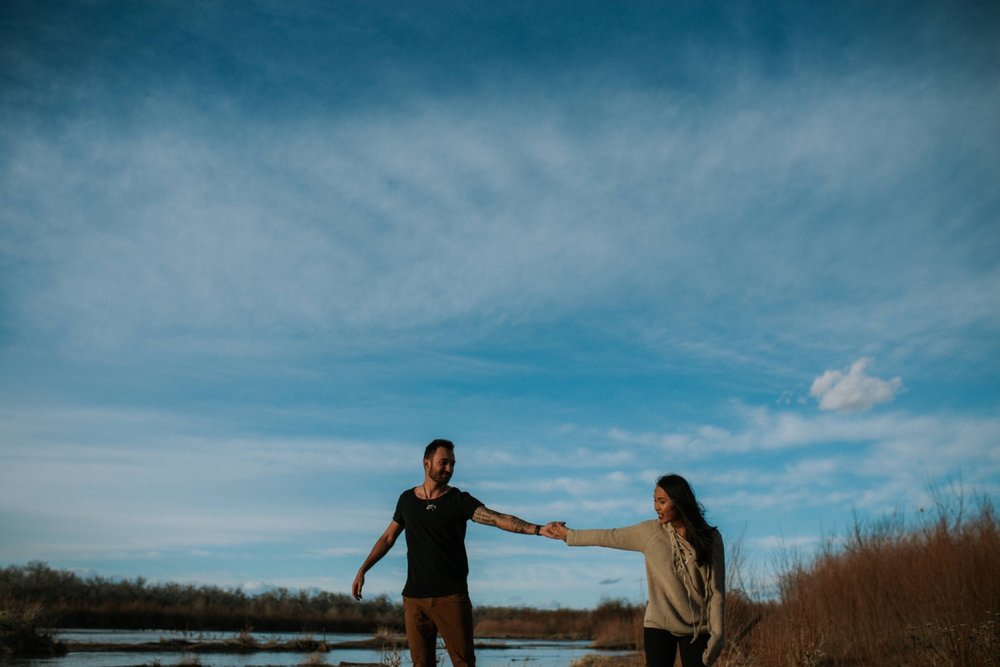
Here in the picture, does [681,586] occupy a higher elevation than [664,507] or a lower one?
lower

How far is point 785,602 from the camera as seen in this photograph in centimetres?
1273

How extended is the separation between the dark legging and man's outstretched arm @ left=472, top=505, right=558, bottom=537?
1109mm

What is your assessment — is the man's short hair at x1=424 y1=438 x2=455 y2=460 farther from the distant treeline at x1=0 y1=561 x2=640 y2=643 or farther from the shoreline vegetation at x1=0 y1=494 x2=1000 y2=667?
the distant treeline at x1=0 y1=561 x2=640 y2=643

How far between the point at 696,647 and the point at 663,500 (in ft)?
2.92

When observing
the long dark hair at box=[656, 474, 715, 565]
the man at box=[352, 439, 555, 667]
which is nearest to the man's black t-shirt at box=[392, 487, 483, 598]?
the man at box=[352, 439, 555, 667]

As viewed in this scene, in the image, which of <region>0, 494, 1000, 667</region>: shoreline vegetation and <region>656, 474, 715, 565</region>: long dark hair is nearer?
<region>656, 474, 715, 565</region>: long dark hair

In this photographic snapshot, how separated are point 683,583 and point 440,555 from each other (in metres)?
1.80

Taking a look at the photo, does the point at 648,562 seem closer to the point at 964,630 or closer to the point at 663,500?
the point at 663,500

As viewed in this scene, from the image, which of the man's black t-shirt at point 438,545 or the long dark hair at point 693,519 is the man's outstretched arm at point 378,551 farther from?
the long dark hair at point 693,519

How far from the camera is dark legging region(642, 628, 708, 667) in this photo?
4734 mm

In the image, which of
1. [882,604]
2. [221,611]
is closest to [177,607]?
[221,611]

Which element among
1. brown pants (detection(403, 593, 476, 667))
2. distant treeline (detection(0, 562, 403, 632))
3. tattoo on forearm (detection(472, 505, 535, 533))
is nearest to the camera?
brown pants (detection(403, 593, 476, 667))

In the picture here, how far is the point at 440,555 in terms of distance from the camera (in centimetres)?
570

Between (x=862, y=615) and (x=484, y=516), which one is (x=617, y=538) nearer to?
(x=484, y=516)
